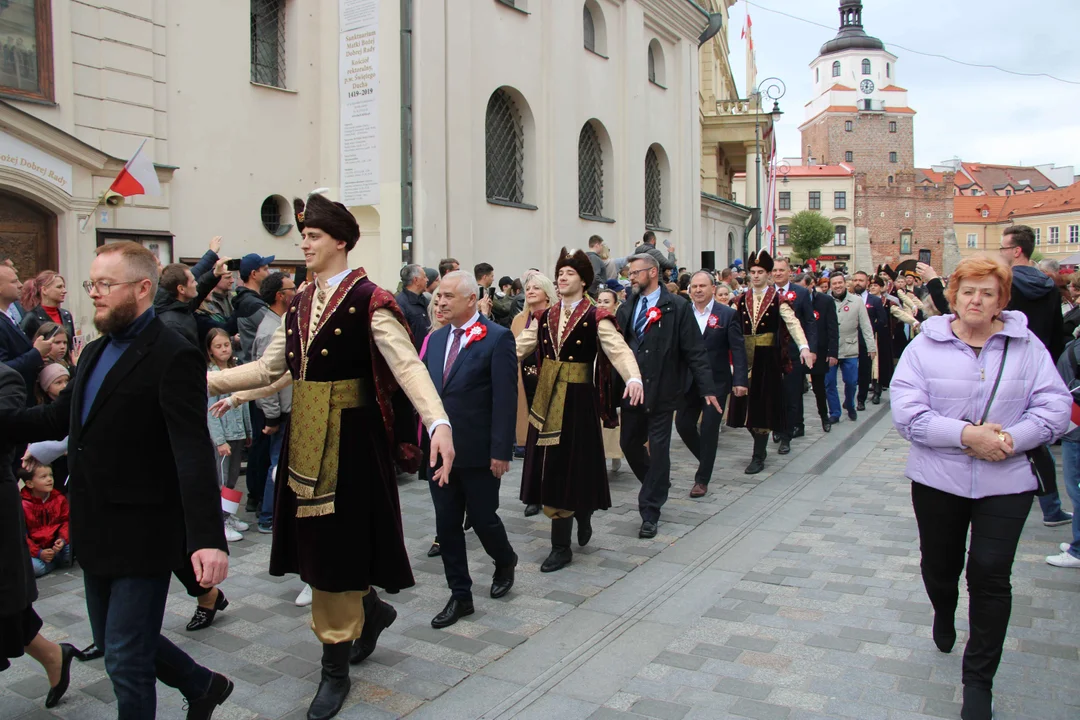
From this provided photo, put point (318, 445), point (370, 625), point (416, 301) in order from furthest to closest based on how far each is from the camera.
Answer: point (416, 301) → point (370, 625) → point (318, 445)

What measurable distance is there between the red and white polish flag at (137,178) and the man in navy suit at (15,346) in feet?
14.9

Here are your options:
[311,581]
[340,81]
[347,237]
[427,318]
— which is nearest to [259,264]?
[427,318]

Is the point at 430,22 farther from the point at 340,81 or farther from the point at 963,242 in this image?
the point at 963,242

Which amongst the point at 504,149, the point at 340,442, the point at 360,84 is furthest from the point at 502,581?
the point at 504,149

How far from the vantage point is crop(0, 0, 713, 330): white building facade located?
10898mm

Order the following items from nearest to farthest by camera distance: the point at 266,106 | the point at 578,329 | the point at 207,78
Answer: the point at 578,329 → the point at 207,78 → the point at 266,106

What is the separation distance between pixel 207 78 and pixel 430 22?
12.2ft

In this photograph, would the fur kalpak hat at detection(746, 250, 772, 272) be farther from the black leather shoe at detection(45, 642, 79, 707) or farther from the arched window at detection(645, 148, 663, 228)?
the arched window at detection(645, 148, 663, 228)

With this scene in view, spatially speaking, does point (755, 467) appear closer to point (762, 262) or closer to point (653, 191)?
point (762, 262)

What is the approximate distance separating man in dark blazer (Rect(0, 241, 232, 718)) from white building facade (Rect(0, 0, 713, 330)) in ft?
27.7

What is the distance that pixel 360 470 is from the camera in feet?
13.3

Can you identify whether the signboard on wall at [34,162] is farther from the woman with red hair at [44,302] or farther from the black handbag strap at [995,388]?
the black handbag strap at [995,388]

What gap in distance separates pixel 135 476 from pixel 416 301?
20.5 ft

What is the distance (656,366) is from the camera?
718 cm
